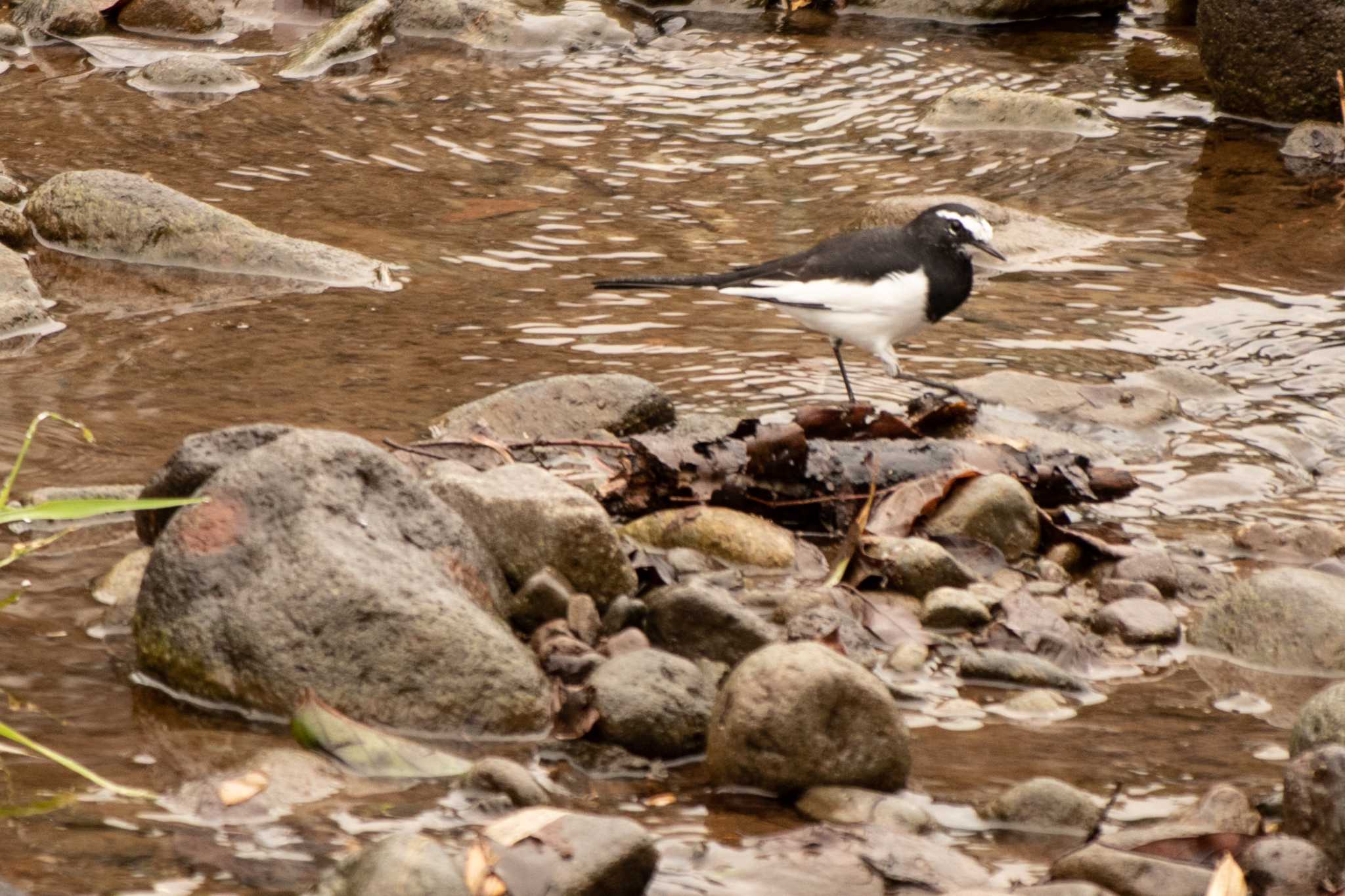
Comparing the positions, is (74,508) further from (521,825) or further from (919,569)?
(919,569)

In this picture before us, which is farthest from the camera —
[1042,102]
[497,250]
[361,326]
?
[1042,102]

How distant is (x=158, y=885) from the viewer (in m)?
2.76

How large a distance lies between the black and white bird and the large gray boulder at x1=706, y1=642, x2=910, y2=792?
2.85 meters

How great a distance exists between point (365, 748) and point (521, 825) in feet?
1.83

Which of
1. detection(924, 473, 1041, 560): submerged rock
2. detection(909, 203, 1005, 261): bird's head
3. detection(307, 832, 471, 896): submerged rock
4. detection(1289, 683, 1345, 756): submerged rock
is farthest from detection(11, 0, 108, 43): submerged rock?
detection(1289, 683, 1345, 756): submerged rock

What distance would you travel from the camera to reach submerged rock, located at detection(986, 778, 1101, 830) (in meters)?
3.22

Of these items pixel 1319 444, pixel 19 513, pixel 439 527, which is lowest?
pixel 1319 444

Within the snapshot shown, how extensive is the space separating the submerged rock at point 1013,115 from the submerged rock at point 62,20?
5.89 meters

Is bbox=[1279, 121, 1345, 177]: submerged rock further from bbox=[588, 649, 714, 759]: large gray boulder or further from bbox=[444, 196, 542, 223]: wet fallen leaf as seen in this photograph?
bbox=[588, 649, 714, 759]: large gray boulder

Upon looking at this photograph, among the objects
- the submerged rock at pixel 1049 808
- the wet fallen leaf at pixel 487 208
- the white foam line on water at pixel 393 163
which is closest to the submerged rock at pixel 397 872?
the submerged rock at pixel 1049 808

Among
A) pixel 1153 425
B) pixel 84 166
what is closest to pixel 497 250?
pixel 84 166

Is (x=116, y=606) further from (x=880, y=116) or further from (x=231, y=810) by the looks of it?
(x=880, y=116)

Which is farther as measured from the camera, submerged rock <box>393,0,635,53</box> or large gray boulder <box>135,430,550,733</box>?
submerged rock <box>393,0,635,53</box>

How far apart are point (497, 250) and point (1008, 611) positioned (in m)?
4.17
